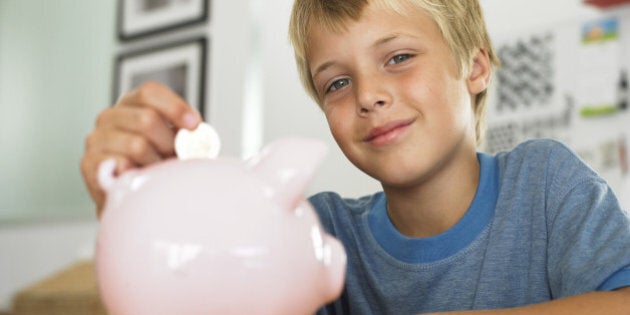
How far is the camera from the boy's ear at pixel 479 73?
1.10 metres

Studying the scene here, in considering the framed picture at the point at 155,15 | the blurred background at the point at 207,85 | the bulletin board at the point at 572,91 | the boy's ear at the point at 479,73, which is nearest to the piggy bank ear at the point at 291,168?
the boy's ear at the point at 479,73

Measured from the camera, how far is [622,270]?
70cm

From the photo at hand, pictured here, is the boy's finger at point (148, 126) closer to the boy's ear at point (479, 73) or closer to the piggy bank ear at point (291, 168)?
the piggy bank ear at point (291, 168)

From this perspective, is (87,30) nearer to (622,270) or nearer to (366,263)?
(366,263)

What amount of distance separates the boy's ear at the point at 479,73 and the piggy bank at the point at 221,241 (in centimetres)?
63

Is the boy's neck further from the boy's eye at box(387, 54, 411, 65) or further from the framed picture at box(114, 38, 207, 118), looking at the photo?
the framed picture at box(114, 38, 207, 118)

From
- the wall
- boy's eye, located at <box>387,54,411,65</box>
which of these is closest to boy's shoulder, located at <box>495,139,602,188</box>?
boy's eye, located at <box>387,54,411,65</box>

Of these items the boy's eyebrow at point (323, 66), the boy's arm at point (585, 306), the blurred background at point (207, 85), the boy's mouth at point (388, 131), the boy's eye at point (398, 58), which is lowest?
the blurred background at point (207, 85)

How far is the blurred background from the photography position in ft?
7.59

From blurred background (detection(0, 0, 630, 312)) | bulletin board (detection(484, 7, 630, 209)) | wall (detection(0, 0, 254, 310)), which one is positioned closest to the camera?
bulletin board (detection(484, 7, 630, 209))

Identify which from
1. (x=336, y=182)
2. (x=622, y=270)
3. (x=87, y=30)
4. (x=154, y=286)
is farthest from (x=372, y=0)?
(x=87, y=30)

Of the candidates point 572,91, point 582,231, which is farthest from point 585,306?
point 572,91

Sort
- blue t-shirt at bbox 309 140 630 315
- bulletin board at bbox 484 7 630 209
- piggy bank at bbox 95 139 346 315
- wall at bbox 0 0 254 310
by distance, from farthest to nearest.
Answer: wall at bbox 0 0 254 310 → bulletin board at bbox 484 7 630 209 → blue t-shirt at bbox 309 140 630 315 → piggy bank at bbox 95 139 346 315

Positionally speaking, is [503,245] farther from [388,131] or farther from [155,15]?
[155,15]
